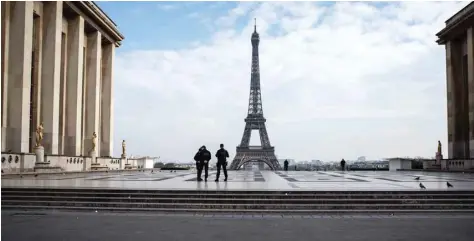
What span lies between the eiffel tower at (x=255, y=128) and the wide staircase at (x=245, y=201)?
3324 inches

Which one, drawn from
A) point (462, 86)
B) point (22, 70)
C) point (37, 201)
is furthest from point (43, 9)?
point (462, 86)

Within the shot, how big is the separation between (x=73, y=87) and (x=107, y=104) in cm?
1250

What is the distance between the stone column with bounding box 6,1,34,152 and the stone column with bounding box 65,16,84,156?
37.6ft

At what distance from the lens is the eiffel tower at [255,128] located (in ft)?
333

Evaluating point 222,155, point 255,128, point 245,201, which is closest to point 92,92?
point 222,155

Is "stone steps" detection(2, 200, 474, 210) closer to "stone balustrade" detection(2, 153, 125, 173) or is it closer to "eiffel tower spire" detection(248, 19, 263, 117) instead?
"stone balustrade" detection(2, 153, 125, 173)

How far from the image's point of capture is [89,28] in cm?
5322

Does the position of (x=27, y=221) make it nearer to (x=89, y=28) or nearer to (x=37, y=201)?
(x=37, y=201)

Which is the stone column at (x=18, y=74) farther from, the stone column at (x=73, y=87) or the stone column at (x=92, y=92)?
the stone column at (x=92, y=92)

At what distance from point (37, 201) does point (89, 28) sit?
135 ft

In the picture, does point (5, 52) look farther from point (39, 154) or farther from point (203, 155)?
point (203, 155)

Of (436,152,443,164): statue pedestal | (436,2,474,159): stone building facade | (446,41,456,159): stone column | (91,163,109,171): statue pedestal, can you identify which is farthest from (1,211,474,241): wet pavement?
(446,41,456,159): stone column

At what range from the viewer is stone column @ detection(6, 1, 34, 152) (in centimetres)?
3528

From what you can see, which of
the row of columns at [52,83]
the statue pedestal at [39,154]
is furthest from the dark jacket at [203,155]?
the row of columns at [52,83]
